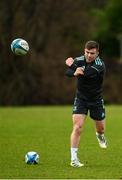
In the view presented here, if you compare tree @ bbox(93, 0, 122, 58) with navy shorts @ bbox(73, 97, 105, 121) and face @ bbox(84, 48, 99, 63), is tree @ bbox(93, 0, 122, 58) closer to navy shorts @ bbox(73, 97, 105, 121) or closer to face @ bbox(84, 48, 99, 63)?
navy shorts @ bbox(73, 97, 105, 121)

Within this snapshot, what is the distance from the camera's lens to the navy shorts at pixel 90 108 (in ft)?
41.2

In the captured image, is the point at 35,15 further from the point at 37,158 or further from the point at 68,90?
the point at 37,158

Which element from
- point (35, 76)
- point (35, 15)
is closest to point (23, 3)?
point (35, 15)

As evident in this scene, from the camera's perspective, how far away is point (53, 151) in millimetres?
14797

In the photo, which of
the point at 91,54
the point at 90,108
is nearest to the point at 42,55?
the point at 90,108

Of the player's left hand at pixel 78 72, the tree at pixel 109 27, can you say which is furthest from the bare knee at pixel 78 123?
the tree at pixel 109 27

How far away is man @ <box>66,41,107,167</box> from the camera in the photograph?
12.3m

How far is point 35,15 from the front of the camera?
153 ft

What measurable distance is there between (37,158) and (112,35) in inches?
1966

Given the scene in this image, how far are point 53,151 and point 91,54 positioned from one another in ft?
10.4

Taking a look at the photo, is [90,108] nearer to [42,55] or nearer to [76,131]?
[76,131]

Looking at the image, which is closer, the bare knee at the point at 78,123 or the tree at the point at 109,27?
the bare knee at the point at 78,123

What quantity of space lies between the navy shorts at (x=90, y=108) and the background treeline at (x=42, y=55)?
1244 inches

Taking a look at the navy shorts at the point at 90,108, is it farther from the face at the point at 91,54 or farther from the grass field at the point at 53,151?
the grass field at the point at 53,151
